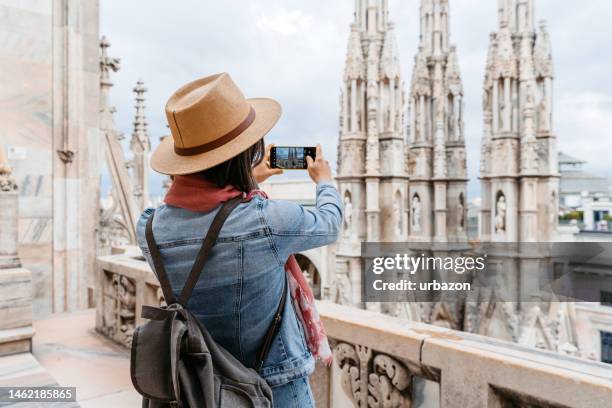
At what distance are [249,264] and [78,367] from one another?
3.29m

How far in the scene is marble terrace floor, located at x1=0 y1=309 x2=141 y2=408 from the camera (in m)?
3.29

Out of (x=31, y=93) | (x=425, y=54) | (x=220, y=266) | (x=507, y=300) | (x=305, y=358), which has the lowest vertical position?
(x=507, y=300)

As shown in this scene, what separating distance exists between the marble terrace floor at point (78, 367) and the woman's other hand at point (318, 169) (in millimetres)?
2485

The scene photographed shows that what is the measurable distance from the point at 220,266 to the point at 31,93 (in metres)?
5.49

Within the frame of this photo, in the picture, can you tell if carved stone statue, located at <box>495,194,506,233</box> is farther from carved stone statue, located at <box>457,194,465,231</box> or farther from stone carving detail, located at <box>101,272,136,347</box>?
stone carving detail, located at <box>101,272,136,347</box>

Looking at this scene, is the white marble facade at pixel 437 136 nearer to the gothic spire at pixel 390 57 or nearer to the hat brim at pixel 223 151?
the gothic spire at pixel 390 57

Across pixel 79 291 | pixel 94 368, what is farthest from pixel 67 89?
pixel 94 368

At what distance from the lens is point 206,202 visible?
4.31 ft

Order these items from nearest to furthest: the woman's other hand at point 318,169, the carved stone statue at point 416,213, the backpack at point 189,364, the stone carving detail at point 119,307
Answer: the backpack at point 189,364 → the woman's other hand at point 318,169 → the stone carving detail at point 119,307 → the carved stone statue at point 416,213

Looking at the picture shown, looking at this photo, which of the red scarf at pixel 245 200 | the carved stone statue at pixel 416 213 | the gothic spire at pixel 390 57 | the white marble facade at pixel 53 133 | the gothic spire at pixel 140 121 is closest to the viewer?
the red scarf at pixel 245 200

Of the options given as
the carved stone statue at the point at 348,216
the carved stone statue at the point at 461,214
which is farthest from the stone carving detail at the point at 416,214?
the carved stone statue at the point at 348,216

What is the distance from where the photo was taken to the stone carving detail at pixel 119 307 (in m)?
4.26

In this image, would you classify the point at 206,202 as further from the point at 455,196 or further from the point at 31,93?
the point at 455,196

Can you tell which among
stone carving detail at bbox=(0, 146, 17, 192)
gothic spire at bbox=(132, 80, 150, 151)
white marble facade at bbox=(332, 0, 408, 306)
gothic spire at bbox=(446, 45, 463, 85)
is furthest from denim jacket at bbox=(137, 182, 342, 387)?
gothic spire at bbox=(446, 45, 463, 85)
